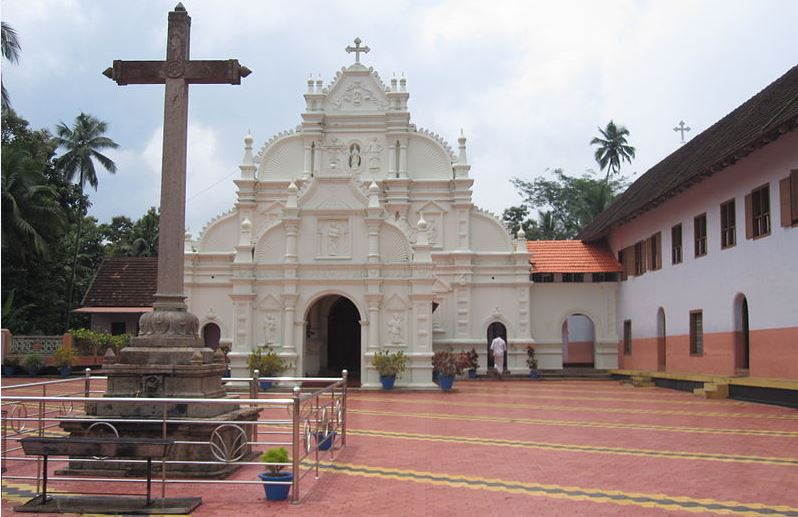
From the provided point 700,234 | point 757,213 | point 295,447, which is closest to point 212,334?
point 700,234

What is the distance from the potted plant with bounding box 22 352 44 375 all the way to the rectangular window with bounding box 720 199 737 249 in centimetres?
2603

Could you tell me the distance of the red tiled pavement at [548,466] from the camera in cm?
804

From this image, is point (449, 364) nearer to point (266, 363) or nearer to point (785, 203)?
point (266, 363)

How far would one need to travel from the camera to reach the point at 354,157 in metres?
32.7

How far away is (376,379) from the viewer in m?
24.3

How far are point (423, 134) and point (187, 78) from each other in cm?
2324

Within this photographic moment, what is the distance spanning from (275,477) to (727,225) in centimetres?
1677

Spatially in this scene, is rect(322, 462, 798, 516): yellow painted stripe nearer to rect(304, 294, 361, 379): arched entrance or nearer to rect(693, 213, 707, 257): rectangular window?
rect(693, 213, 707, 257): rectangular window

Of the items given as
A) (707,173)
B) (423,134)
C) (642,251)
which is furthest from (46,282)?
(707,173)

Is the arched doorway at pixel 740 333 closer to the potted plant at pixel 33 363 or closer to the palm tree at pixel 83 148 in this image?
the potted plant at pixel 33 363

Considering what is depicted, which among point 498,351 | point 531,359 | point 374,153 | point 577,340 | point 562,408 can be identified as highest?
point 374,153

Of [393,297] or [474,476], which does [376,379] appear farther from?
[474,476]

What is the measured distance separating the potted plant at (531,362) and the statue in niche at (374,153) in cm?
977

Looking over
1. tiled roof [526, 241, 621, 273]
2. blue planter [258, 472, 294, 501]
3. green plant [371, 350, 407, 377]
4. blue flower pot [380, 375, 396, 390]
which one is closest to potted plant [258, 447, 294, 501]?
blue planter [258, 472, 294, 501]
